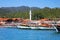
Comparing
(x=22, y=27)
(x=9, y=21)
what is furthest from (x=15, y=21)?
(x=22, y=27)

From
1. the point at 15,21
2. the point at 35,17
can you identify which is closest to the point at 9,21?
the point at 15,21

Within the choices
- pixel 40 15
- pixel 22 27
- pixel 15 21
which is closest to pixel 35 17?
pixel 40 15

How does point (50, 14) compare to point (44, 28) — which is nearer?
point (44, 28)

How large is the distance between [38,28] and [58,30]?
4.81 metres

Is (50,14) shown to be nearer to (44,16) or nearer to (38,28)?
(44,16)

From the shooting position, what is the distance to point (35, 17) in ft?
91.0

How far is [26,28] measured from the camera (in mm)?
18422

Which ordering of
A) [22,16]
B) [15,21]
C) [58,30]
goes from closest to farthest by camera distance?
1. [58,30]
2. [15,21]
3. [22,16]

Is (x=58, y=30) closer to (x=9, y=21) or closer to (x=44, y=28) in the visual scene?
(x=44, y=28)

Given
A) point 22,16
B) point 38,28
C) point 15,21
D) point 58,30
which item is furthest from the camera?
point 22,16

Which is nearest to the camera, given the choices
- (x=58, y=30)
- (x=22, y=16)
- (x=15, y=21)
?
(x=58, y=30)

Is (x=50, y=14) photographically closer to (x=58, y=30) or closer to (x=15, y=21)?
(x=15, y=21)

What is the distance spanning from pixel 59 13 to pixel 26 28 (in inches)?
377

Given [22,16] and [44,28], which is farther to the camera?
[22,16]
